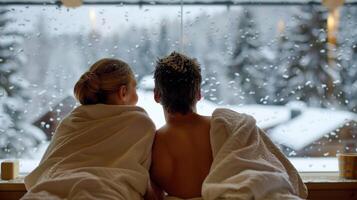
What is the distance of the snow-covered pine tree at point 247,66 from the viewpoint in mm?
2068

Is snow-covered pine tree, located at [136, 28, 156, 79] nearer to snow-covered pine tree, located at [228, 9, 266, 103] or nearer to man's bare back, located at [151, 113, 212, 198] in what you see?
snow-covered pine tree, located at [228, 9, 266, 103]

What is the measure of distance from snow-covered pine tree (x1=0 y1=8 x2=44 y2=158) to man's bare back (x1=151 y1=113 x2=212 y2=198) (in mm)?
755

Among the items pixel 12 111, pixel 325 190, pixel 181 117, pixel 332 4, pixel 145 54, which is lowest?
pixel 325 190

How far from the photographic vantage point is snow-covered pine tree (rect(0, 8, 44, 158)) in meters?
2.03

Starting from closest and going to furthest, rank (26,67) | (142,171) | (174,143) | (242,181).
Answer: (242,181) < (142,171) < (174,143) < (26,67)

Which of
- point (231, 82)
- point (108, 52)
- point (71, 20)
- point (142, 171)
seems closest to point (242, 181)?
point (142, 171)

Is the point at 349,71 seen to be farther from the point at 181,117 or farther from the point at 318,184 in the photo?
the point at 181,117

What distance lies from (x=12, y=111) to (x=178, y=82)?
904mm

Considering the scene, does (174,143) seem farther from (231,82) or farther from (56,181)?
(231,82)

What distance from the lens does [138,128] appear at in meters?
1.49

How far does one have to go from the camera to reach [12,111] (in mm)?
2033

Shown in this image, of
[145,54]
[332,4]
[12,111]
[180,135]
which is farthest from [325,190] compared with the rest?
[12,111]

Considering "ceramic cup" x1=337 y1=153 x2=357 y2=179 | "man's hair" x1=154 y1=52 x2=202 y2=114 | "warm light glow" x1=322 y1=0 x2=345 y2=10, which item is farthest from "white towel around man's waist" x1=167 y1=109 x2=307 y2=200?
"warm light glow" x1=322 y1=0 x2=345 y2=10

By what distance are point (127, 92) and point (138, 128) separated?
0.18 metres
